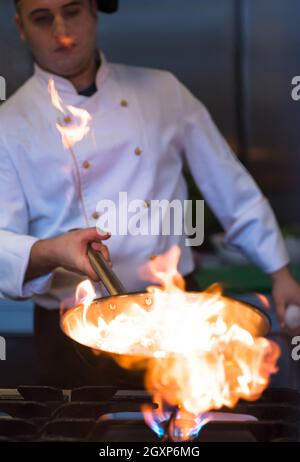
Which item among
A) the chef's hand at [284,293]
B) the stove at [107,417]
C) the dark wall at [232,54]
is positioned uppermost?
the dark wall at [232,54]

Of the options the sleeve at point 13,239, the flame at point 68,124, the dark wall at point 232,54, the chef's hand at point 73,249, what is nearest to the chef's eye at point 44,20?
the flame at point 68,124

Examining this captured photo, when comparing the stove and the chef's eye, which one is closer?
the stove

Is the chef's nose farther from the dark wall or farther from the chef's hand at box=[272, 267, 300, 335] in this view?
the dark wall

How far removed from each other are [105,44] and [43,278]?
1121 millimetres

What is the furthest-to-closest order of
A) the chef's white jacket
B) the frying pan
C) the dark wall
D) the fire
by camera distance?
the dark wall
the chef's white jacket
the frying pan
the fire

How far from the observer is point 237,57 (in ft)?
7.80

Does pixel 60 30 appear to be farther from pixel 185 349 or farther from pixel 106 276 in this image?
pixel 185 349

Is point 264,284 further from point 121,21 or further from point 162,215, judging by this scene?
point 121,21

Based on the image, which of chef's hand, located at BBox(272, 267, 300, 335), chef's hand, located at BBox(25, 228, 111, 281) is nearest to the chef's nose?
chef's hand, located at BBox(25, 228, 111, 281)

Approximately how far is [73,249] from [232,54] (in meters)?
1.29

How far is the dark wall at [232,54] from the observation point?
2344 mm

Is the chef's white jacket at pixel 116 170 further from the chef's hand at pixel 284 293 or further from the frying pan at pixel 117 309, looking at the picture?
the frying pan at pixel 117 309

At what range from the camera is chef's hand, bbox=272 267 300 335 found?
152 centimetres

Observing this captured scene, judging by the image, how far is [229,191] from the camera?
5.31 feet
